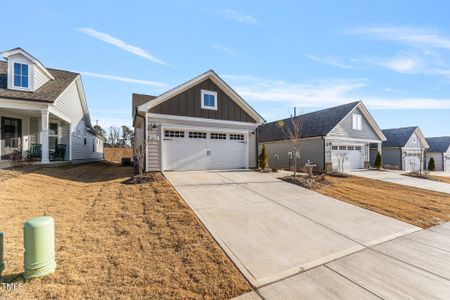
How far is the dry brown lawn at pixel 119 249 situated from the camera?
124 inches

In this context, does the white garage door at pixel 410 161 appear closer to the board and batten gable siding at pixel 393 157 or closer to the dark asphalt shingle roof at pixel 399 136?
the board and batten gable siding at pixel 393 157

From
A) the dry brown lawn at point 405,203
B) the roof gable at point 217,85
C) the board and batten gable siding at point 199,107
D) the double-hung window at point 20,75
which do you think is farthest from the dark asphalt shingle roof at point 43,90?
the dry brown lawn at point 405,203

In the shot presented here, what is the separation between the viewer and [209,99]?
13.9m

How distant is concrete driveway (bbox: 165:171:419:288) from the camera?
4074 mm

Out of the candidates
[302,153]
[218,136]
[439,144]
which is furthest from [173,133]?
[439,144]

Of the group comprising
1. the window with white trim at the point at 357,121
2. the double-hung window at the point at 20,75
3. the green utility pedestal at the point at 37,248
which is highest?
the double-hung window at the point at 20,75

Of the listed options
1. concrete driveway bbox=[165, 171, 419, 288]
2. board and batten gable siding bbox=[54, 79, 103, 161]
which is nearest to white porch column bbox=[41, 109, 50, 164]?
board and batten gable siding bbox=[54, 79, 103, 161]

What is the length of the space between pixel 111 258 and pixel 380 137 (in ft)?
83.3

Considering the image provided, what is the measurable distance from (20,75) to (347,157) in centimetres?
2351

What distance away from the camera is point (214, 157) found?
45.5 ft

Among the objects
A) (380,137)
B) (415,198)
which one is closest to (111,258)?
(415,198)

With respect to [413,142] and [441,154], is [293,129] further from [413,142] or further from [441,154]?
[441,154]

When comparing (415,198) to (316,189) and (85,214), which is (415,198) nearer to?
(316,189)

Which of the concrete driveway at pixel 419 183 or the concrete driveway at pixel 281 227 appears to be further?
the concrete driveway at pixel 419 183
